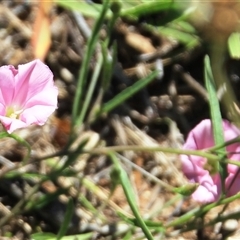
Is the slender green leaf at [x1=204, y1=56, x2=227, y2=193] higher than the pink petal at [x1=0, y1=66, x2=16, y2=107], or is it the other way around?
the pink petal at [x1=0, y1=66, x2=16, y2=107]

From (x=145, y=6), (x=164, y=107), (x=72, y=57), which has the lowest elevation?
(x=164, y=107)

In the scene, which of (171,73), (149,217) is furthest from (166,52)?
(149,217)

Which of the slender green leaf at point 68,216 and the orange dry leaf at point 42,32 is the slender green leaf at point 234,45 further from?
the slender green leaf at point 68,216

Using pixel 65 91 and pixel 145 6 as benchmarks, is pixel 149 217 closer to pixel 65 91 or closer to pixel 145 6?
pixel 65 91

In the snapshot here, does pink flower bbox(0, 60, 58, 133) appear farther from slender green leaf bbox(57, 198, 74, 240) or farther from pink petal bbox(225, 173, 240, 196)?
pink petal bbox(225, 173, 240, 196)

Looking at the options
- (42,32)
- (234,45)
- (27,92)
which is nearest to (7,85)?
(27,92)

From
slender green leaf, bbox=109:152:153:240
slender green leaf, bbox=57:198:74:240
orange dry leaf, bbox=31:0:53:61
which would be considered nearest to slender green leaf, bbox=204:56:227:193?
slender green leaf, bbox=109:152:153:240

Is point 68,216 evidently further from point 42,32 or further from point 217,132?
point 42,32
